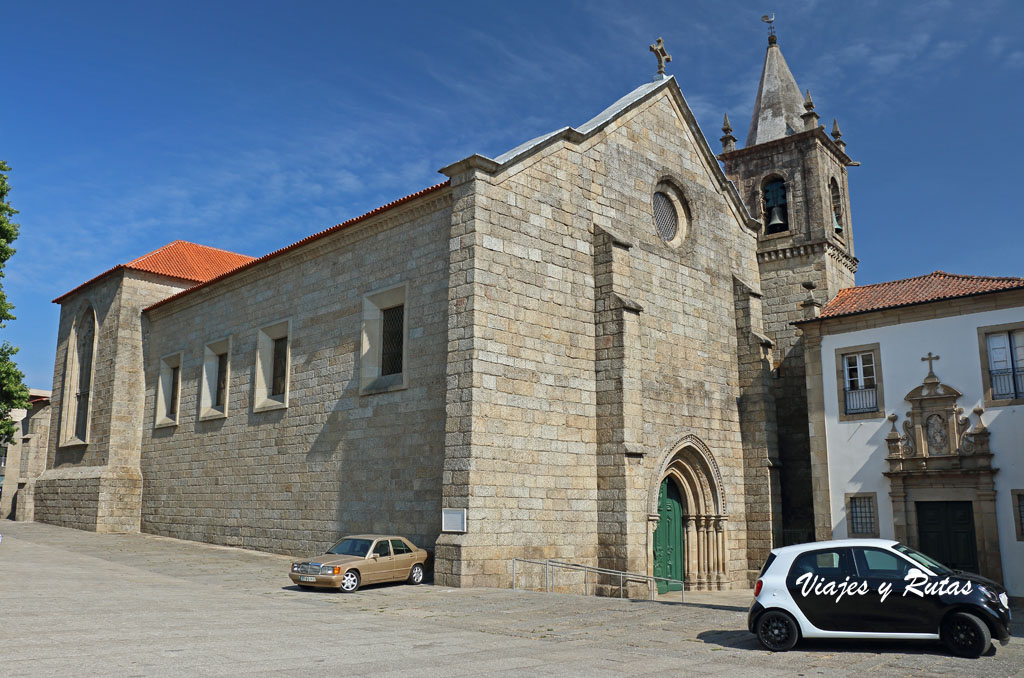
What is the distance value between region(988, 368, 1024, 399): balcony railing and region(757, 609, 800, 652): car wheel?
11.3 meters

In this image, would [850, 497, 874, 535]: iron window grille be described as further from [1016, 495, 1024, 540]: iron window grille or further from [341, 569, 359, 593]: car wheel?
[341, 569, 359, 593]: car wheel

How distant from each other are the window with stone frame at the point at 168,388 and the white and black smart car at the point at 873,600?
2296 cm

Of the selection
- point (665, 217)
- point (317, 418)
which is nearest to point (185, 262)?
point (317, 418)

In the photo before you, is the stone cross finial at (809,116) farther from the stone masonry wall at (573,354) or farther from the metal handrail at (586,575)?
the metal handrail at (586,575)

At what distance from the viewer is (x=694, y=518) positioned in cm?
2064

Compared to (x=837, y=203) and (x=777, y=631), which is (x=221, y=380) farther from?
(x=837, y=203)

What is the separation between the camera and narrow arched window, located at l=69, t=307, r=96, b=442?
31.6m

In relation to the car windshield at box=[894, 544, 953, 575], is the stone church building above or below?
above

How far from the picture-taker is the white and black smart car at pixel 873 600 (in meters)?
9.17

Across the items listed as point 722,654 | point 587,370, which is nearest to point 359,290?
point 587,370

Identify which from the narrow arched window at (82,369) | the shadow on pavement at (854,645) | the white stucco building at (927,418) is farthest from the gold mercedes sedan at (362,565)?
the narrow arched window at (82,369)

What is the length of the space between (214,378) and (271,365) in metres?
3.59

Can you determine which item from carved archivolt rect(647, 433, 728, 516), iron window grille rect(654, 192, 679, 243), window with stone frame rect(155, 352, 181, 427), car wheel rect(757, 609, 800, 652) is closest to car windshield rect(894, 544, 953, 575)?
car wheel rect(757, 609, 800, 652)

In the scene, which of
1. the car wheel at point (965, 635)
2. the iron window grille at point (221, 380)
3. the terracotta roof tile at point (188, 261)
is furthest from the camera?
the terracotta roof tile at point (188, 261)
